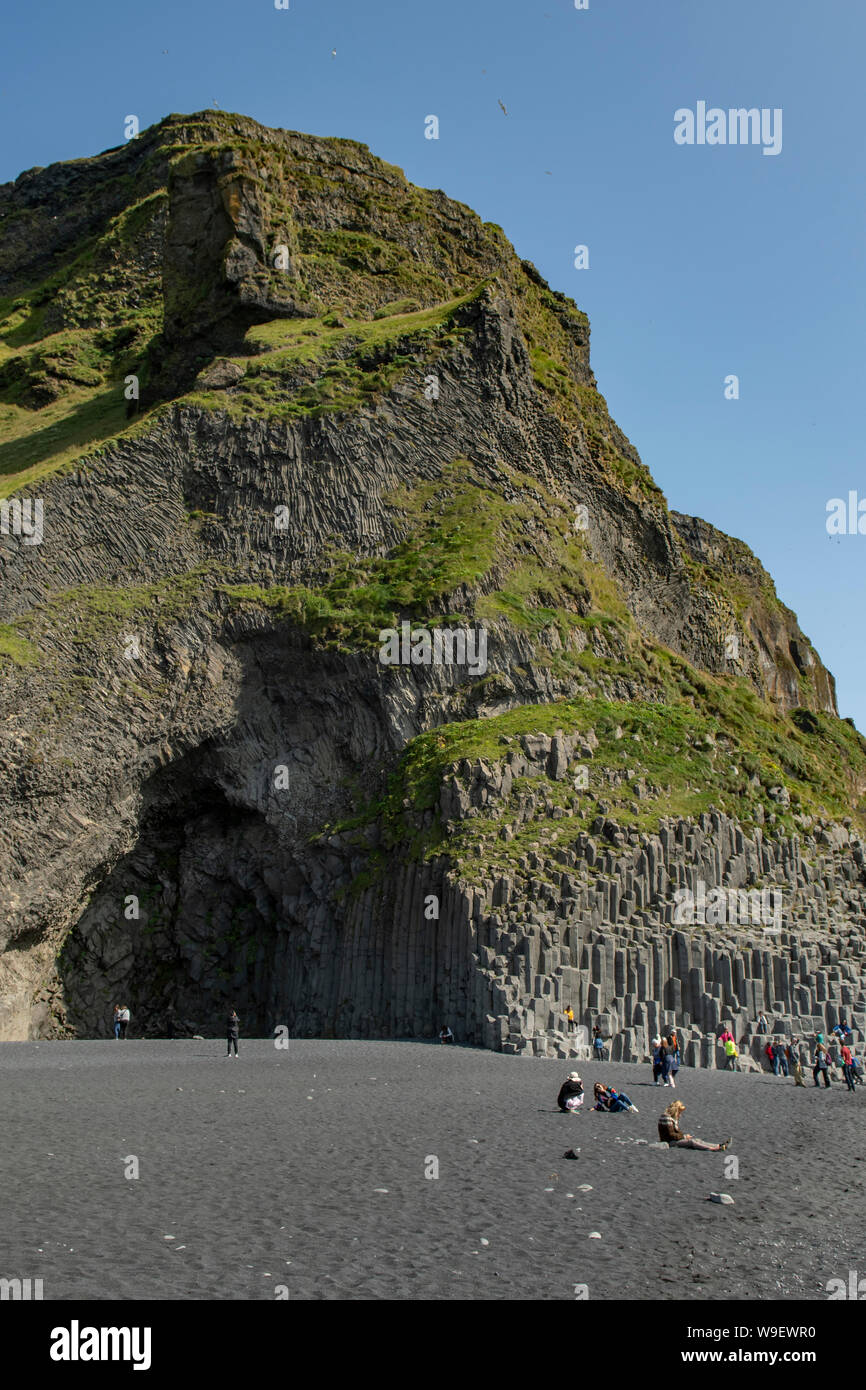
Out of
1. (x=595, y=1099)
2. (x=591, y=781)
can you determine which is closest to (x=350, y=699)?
(x=591, y=781)

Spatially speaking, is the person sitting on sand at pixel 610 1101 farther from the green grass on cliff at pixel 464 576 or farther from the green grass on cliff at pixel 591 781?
the green grass on cliff at pixel 464 576

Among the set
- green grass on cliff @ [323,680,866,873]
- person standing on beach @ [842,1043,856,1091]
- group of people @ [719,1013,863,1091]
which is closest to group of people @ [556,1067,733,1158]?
group of people @ [719,1013,863,1091]

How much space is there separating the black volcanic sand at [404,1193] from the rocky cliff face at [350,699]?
40.3 feet

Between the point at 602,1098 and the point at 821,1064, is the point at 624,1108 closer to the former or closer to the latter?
the point at 602,1098

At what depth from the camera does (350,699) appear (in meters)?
48.6

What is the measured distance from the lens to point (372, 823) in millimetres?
44062

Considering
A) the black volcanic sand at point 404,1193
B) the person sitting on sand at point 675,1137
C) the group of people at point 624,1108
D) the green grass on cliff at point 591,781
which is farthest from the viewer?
the green grass on cliff at point 591,781

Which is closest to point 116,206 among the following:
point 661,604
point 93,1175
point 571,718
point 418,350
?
point 418,350

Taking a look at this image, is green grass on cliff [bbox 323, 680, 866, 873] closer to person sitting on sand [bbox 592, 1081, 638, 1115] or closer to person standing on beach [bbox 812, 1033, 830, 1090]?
person standing on beach [bbox 812, 1033, 830, 1090]

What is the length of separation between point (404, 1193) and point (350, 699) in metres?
35.4

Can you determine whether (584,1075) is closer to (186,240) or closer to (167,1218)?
(167,1218)

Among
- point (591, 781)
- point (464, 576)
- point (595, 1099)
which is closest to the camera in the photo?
point (595, 1099)

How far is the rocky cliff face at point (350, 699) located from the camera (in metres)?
38.7

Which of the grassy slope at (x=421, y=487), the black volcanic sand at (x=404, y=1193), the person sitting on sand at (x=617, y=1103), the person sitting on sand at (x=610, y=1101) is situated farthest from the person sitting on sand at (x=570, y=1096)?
the grassy slope at (x=421, y=487)
